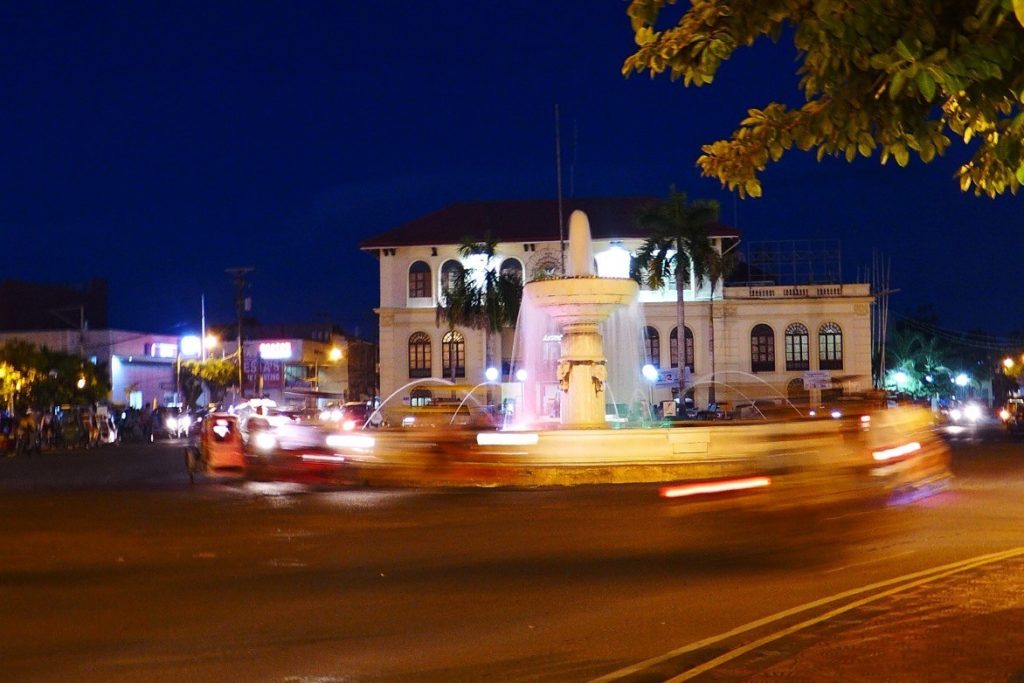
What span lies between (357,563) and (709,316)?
52999 mm

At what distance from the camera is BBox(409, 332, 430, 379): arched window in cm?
6850

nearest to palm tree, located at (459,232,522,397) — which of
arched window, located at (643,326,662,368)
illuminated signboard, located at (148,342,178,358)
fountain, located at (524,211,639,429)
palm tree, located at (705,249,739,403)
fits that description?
arched window, located at (643,326,662,368)

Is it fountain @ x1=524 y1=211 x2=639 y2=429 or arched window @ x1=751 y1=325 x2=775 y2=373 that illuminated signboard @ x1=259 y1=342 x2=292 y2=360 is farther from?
fountain @ x1=524 y1=211 x2=639 y2=429

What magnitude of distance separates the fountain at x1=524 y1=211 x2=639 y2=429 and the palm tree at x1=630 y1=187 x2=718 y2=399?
30736 mm

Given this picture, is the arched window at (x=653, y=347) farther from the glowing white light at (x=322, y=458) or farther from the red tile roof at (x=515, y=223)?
the glowing white light at (x=322, y=458)

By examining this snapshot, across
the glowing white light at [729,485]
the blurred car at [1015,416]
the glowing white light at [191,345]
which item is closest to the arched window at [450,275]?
the glowing white light at [191,345]

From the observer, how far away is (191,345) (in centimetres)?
8738

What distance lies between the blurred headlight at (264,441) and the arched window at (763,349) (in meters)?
41.2

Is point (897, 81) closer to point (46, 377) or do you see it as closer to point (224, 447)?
point (224, 447)

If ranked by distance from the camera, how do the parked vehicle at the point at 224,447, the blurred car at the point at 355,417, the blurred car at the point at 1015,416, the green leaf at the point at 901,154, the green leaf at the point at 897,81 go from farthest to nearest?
the blurred car at the point at 1015,416, the blurred car at the point at 355,417, the parked vehicle at the point at 224,447, the green leaf at the point at 901,154, the green leaf at the point at 897,81

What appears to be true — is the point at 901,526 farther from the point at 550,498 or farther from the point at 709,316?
the point at 709,316

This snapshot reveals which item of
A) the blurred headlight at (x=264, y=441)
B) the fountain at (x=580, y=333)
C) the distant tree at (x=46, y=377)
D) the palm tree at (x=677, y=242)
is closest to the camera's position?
the fountain at (x=580, y=333)

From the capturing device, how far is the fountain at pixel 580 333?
87.8ft

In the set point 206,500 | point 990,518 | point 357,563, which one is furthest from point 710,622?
point 206,500
